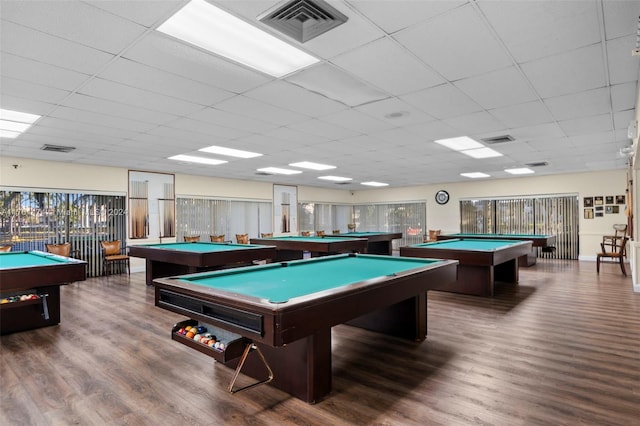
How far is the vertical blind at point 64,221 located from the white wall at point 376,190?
27cm

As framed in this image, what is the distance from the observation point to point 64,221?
773 centimetres

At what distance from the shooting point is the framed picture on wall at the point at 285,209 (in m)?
12.1

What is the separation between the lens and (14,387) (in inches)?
106

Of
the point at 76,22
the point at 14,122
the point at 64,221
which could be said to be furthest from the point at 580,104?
the point at 64,221

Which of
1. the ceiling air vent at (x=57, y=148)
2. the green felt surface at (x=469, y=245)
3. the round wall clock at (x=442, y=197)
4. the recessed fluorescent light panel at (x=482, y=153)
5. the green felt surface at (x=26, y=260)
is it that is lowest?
the green felt surface at (x=469, y=245)

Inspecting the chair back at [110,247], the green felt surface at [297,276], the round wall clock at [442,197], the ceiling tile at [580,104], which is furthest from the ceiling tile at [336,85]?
the round wall clock at [442,197]

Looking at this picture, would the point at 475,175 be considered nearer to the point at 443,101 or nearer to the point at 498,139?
the point at 498,139

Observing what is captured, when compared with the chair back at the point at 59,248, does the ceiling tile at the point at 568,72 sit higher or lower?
higher

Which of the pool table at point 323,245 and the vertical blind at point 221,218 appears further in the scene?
the vertical blind at point 221,218

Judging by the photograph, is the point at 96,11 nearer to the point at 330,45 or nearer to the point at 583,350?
the point at 330,45

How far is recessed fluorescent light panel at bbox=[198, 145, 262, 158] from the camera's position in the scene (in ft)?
20.9

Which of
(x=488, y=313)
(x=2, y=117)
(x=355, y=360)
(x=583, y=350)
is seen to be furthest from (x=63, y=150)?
(x=583, y=350)

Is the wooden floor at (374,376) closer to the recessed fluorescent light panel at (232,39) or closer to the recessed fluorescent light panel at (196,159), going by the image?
the recessed fluorescent light panel at (232,39)

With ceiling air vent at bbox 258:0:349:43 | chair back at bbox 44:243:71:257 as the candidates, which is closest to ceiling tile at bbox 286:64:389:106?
ceiling air vent at bbox 258:0:349:43
